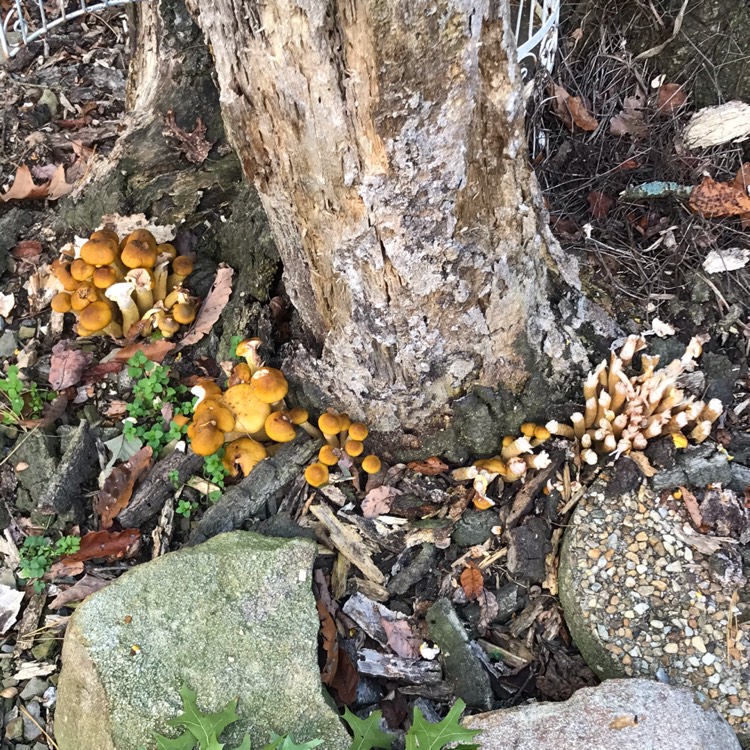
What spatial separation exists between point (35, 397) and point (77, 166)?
2.31 m

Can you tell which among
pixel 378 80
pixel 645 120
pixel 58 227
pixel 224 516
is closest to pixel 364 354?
pixel 224 516

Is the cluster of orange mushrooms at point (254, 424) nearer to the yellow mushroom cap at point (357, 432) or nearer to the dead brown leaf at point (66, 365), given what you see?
the yellow mushroom cap at point (357, 432)

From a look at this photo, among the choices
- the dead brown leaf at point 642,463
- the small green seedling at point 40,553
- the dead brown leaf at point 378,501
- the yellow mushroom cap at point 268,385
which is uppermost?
the yellow mushroom cap at point 268,385

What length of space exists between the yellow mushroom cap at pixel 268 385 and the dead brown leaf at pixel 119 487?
35.0 inches

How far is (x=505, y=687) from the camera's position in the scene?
324 cm

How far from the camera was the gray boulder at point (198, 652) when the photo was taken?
2883 mm

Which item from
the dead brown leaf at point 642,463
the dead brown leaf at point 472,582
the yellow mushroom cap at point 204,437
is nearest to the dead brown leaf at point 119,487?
the yellow mushroom cap at point 204,437

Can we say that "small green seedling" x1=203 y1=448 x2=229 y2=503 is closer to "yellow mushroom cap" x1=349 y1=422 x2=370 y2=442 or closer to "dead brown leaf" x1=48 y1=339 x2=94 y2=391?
"yellow mushroom cap" x1=349 y1=422 x2=370 y2=442

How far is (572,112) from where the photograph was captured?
521 centimetres

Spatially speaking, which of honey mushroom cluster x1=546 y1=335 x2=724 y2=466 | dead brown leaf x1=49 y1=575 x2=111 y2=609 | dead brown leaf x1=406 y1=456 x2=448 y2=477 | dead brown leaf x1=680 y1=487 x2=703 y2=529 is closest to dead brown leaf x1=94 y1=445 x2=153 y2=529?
dead brown leaf x1=49 y1=575 x2=111 y2=609

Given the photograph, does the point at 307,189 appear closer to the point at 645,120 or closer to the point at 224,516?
the point at 224,516

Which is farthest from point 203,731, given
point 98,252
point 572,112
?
point 572,112

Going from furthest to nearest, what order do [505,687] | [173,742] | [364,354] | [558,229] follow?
1. [558,229]
2. [364,354]
3. [505,687]
4. [173,742]

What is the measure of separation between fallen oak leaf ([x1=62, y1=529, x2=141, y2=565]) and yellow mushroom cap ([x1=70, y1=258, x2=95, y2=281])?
1.52m
